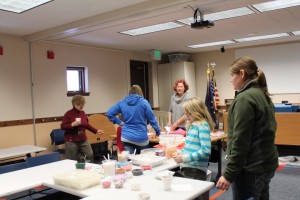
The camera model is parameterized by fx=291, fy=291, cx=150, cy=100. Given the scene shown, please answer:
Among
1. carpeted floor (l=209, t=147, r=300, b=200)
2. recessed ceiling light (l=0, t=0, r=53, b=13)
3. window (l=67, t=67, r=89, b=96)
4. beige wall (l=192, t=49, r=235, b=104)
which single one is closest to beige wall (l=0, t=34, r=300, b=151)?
window (l=67, t=67, r=89, b=96)

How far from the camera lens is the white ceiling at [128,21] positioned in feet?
12.1

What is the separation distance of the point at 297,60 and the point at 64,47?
5503 millimetres

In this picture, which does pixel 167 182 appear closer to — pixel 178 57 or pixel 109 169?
pixel 109 169

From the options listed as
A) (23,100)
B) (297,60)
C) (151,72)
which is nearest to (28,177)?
(23,100)

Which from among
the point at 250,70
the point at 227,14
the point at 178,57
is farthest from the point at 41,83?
the point at 250,70

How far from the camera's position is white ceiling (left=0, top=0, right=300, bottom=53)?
146 inches

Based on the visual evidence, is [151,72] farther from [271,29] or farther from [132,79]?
[271,29]

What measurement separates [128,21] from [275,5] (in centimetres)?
209

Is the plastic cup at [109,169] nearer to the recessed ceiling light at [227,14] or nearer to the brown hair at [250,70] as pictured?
the brown hair at [250,70]

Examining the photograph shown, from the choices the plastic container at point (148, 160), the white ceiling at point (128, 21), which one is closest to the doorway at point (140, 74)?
the white ceiling at point (128, 21)

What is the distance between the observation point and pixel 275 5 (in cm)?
408

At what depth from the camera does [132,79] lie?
7.76m

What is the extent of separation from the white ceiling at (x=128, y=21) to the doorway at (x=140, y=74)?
3.94 feet

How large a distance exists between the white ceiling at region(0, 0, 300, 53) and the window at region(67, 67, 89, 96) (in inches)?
24.6
